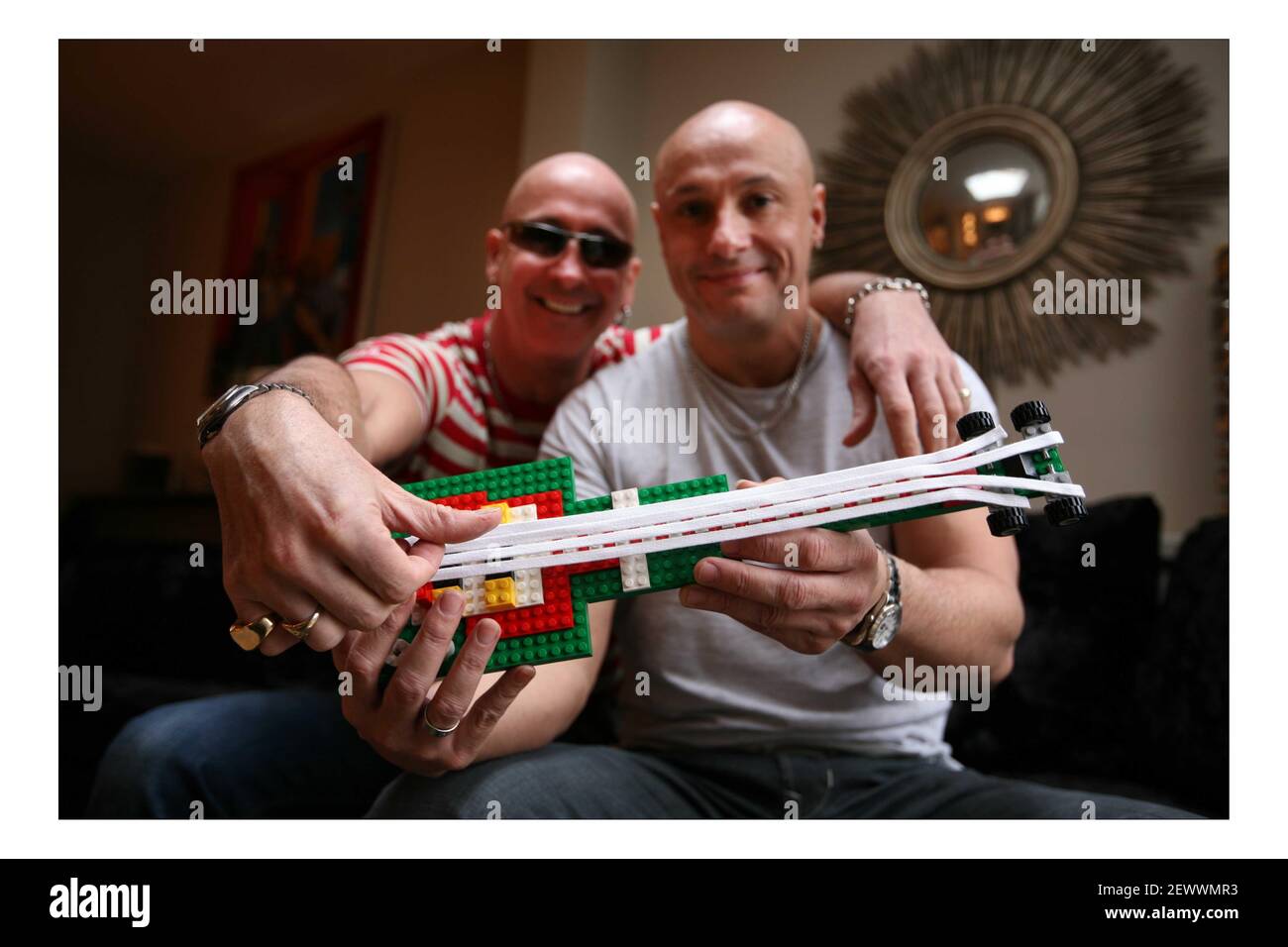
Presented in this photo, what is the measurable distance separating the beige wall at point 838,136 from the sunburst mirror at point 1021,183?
5 cm

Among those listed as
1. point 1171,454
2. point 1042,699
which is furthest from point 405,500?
point 1171,454

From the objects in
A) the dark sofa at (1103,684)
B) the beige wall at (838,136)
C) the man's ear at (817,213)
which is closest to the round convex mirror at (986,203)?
the beige wall at (838,136)

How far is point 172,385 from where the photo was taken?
4.34m

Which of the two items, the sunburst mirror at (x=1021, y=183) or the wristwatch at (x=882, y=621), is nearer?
the wristwatch at (x=882, y=621)

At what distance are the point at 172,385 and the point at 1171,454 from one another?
426 centimetres

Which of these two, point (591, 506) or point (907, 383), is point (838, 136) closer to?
point (907, 383)

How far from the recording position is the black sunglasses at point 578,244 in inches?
49.8

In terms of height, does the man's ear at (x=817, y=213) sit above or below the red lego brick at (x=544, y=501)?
above

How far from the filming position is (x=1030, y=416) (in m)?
0.62

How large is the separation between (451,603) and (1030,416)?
0.44 m

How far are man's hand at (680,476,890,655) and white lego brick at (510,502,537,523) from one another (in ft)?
0.42

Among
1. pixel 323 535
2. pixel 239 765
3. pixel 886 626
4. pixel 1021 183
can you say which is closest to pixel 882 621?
pixel 886 626

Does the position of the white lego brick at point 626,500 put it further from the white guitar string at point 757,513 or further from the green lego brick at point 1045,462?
→ the green lego brick at point 1045,462

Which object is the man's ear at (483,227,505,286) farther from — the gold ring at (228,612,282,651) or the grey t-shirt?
the gold ring at (228,612,282,651)
